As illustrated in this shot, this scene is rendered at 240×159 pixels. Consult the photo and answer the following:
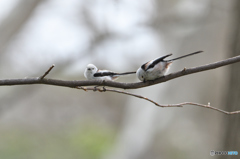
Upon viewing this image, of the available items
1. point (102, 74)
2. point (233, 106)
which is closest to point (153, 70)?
point (102, 74)

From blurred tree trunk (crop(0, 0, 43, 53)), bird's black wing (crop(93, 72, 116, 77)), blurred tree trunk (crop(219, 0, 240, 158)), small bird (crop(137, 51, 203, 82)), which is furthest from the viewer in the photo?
blurred tree trunk (crop(0, 0, 43, 53))

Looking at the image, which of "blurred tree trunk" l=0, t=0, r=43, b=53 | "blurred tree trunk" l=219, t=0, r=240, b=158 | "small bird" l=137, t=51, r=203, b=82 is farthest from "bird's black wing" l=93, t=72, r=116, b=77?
"blurred tree trunk" l=0, t=0, r=43, b=53

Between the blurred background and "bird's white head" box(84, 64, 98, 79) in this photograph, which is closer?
"bird's white head" box(84, 64, 98, 79)

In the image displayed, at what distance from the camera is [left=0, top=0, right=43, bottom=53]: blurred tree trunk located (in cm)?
428

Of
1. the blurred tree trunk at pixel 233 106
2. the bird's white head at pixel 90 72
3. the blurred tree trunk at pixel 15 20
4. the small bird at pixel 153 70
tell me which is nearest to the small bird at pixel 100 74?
the bird's white head at pixel 90 72

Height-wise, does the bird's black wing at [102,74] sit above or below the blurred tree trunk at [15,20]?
below

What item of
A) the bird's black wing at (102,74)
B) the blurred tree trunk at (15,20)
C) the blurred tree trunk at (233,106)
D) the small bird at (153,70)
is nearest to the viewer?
the small bird at (153,70)

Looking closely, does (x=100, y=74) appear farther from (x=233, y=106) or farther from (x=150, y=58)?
(x=150, y=58)

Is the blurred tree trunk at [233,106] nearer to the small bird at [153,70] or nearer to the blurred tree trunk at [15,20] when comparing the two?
the small bird at [153,70]

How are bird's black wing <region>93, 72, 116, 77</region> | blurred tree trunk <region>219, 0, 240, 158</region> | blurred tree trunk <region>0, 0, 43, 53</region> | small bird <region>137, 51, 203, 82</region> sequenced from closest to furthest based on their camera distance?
small bird <region>137, 51, 203, 82</region> → bird's black wing <region>93, 72, 116, 77</region> → blurred tree trunk <region>219, 0, 240, 158</region> → blurred tree trunk <region>0, 0, 43, 53</region>

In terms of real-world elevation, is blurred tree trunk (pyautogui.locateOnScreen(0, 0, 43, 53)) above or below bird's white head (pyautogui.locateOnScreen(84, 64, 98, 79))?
above

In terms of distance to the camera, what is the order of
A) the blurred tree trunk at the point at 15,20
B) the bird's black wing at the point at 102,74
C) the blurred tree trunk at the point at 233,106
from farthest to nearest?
the blurred tree trunk at the point at 15,20 → the blurred tree trunk at the point at 233,106 → the bird's black wing at the point at 102,74

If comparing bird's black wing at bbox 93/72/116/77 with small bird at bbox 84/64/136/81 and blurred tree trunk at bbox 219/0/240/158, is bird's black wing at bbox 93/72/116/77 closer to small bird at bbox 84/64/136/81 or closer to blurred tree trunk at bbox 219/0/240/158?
small bird at bbox 84/64/136/81

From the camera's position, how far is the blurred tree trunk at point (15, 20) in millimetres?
4281
